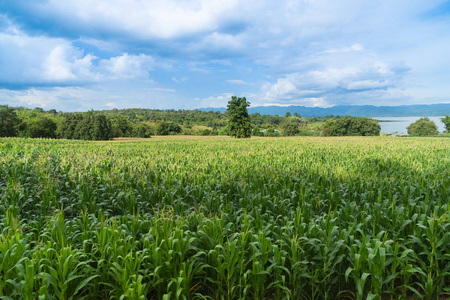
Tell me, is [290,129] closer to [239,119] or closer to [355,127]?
[355,127]

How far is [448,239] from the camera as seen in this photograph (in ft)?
14.9

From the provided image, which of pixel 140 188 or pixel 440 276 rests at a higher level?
pixel 140 188

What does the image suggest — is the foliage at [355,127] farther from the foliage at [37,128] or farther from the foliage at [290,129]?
the foliage at [37,128]

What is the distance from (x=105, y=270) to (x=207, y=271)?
159 centimetres

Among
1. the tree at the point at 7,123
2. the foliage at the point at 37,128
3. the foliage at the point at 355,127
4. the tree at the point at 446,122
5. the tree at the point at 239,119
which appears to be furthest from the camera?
the tree at the point at 446,122

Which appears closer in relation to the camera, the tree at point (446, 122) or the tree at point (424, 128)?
the tree at point (424, 128)

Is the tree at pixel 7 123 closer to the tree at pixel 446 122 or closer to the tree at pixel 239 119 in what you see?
the tree at pixel 239 119

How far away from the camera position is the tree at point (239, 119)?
82500 millimetres

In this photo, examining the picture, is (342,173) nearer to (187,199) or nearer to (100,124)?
(187,199)

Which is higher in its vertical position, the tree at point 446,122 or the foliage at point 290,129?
the tree at point 446,122

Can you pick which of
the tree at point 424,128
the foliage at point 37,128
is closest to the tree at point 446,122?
the tree at point 424,128

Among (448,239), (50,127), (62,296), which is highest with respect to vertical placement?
(50,127)

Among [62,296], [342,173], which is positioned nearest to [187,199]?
[62,296]

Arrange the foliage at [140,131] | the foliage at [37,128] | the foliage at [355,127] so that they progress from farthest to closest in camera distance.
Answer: the foliage at [140,131], the foliage at [355,127], the foliage at [37,128]
